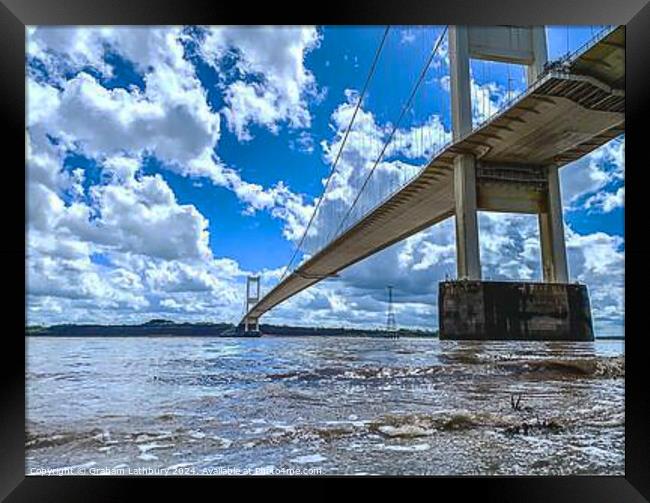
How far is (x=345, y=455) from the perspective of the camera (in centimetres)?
221

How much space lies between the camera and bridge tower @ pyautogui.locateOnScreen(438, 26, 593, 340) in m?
8.96

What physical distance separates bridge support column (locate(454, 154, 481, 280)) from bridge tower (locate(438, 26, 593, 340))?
0.05 ft

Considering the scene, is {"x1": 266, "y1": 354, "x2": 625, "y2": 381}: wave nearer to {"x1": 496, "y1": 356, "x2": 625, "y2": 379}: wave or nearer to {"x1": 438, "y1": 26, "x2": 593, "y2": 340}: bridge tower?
{"x1": 496, "y1": 356, "x2": 625, "y2": 379}: wave

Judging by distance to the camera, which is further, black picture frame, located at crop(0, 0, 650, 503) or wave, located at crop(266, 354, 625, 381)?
wave, located at crop(266, 354, 625, 381)

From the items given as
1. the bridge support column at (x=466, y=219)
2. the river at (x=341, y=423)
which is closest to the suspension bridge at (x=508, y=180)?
the bridge support column at (x=466, y=219)

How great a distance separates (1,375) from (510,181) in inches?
406

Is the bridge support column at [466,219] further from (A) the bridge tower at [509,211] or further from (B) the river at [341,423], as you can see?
(B) the river at [341,423]

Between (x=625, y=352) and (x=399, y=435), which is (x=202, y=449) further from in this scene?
(x=625, y=352)

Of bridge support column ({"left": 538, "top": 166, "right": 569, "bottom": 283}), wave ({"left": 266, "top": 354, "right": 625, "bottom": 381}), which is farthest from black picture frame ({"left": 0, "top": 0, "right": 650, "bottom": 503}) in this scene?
bridge support column ({"left": 538, "top": 166, "right": 569, "bottom": 283})

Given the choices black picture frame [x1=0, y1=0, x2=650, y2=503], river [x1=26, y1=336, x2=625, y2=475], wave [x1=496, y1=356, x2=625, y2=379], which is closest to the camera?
black picture frame [x1=0, y1=0, x2=650, y2=503]

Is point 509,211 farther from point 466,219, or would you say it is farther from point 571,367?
point 571,367
